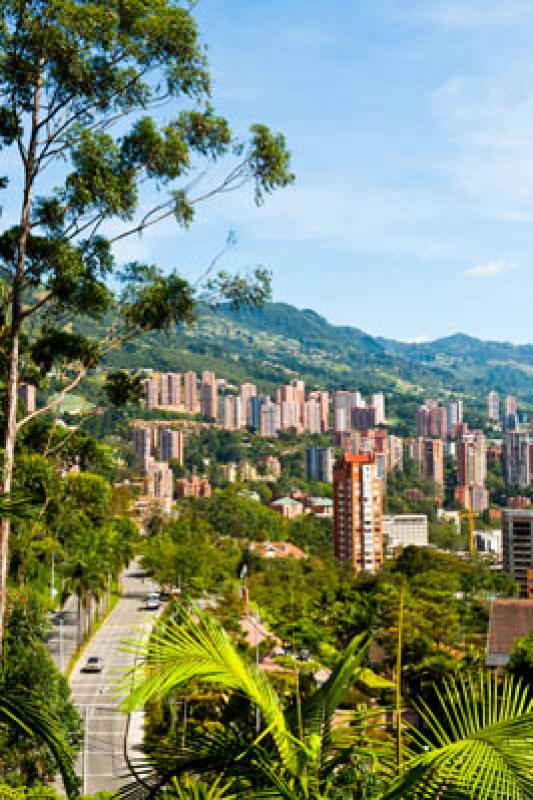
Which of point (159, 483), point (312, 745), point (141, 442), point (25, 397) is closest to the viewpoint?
point (312, 745)

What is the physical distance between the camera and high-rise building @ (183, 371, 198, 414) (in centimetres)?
12800

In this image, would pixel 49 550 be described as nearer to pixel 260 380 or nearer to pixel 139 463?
pixel 139 463

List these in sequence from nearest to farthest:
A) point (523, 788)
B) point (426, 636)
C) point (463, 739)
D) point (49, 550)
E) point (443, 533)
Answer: point (523, 788), point (463, 739), point (426, 636), point (49, 550), point (443, 533)

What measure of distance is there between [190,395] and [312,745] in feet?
414

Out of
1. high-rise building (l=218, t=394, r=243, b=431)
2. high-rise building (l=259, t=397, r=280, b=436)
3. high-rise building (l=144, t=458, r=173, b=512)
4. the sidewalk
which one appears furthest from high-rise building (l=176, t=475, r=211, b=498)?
the sidewalk

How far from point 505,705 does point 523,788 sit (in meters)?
0.46

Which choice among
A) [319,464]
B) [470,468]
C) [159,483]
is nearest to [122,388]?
[159,483]

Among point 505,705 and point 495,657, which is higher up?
point 505,705

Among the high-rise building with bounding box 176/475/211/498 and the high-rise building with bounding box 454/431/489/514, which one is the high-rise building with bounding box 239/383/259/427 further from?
the high-rise building with bounding box 176/475/211/498

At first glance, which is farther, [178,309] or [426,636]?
[426,636]

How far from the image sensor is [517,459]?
339 ft

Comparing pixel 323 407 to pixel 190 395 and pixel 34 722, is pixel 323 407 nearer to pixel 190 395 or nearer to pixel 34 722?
pixel 190 395

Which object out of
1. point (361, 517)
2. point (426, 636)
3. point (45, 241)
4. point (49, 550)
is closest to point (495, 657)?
point (426, 636)

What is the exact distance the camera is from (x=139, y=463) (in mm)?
87000
